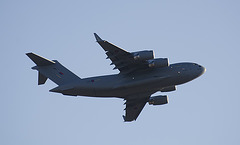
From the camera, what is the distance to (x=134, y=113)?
2836cm

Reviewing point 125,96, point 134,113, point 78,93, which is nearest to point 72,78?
point 78,93

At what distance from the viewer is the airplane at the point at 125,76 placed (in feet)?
78.7

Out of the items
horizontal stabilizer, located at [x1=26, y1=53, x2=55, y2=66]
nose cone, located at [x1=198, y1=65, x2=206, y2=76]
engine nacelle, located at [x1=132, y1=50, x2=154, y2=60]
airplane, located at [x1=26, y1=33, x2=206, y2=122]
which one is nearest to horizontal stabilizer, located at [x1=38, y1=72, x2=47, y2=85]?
airplane, located at [x1=26, y1=33, x2=206, y2=122]

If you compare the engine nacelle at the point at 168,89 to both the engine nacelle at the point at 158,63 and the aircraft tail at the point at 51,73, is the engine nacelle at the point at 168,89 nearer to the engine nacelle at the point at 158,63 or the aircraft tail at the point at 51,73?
the engine nacelle at the point at 158,63

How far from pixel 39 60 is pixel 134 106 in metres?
7.25

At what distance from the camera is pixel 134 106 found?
28.0 metres

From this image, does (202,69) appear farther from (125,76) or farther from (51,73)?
(51,73)

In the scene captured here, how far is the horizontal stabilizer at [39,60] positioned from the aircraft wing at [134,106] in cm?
579

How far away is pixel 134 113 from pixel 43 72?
7.06 m

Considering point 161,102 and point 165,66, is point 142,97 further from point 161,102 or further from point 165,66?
point 165,66

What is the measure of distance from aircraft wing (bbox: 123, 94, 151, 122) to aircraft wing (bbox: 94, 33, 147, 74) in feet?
9.73

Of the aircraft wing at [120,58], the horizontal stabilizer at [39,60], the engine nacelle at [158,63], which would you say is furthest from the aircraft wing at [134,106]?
the horizontal stabilizer at [39,60]

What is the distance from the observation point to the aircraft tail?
25.4m

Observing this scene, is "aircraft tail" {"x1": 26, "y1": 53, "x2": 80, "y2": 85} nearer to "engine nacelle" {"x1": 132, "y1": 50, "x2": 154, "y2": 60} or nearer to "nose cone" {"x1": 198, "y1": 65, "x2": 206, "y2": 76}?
"engine nacelle" {"x1": 132, "y1": 50, "x2": 154, "y2": 60}
